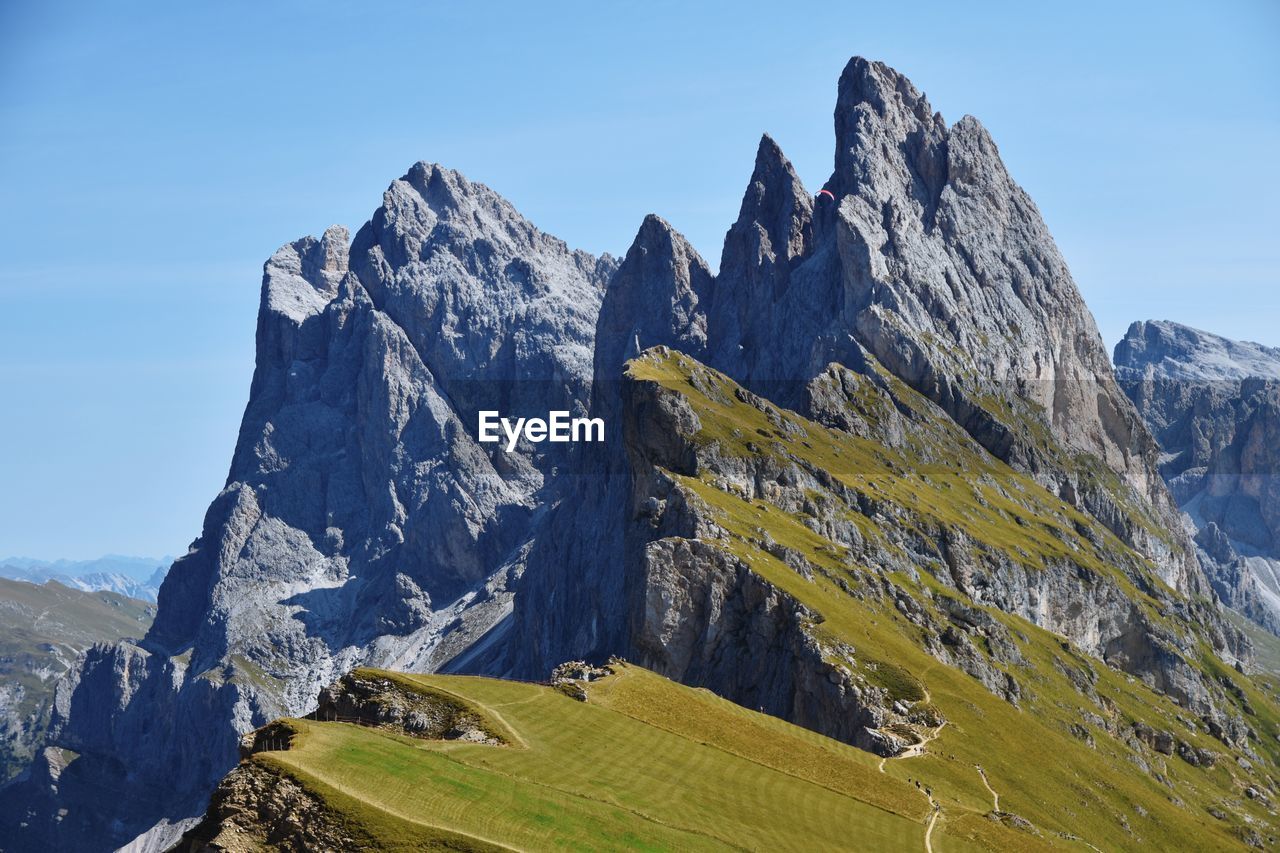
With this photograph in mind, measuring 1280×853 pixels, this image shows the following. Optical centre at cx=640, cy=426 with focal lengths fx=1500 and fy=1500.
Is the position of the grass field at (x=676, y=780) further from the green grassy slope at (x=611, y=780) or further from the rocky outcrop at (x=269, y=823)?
the rocky outcrop at (x=269, y=823)

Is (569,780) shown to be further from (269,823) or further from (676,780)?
(269,823)

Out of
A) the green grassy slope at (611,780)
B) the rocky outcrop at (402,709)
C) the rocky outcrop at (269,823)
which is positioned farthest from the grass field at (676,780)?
the rocky outcrop at (402,709)

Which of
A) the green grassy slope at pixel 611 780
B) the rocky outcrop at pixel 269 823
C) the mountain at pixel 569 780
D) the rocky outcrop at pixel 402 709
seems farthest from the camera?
the rocky outcrop at pixel 402 709

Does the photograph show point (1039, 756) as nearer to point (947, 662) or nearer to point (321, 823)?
point (947, 662)

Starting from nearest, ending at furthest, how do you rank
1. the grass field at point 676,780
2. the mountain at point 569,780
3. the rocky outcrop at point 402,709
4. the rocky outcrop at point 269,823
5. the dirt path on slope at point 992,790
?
1. the rocky outcrop at point 269,823
2. the mountain at point 569,780
3. the grass field at point 676,780
4. the rocky outcrop at point 402,709
5. the dirt path on slope at point 992,790

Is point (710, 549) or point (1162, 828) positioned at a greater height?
point (710, 549)

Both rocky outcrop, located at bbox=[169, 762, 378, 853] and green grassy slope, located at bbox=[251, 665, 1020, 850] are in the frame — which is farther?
green grassy slope, located at bbox=[251, 665, 1020, 850]

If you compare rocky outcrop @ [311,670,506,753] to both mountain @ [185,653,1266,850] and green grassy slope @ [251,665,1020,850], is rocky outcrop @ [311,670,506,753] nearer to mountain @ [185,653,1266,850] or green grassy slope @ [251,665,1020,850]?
mountain @ [185,653,1266,850]

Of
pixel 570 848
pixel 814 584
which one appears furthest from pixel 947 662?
Result: pixel 570 848

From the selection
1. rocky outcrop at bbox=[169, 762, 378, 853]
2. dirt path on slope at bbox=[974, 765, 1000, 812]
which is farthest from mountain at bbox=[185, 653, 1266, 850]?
dirt path on slope at bbox=[974, 765, 1000, 812]
